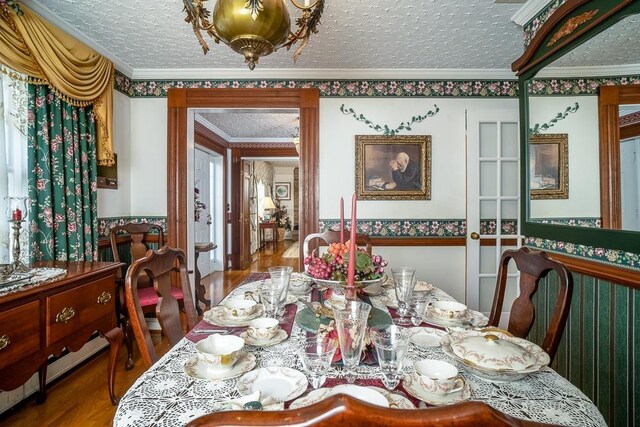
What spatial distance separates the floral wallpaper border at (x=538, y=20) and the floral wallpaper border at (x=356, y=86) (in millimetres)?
865

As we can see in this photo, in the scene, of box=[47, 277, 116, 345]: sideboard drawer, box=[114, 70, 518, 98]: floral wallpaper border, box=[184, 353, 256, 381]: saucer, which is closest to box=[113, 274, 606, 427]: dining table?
box=[184, 353, 256, 381]: saucer

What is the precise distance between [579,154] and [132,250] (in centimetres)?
334

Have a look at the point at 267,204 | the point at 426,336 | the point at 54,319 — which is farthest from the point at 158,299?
the point at 267,204

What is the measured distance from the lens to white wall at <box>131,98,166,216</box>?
3180mm

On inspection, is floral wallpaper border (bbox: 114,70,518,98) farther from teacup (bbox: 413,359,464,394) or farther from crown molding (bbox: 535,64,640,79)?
teacup (bbox: 413,359,464,394)

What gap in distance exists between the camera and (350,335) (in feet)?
2.58

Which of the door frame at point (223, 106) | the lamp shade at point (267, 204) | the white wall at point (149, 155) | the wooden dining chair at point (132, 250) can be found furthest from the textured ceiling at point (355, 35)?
the lamp shade at point (267, 204)

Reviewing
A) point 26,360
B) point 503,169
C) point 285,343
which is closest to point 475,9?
point 503,169

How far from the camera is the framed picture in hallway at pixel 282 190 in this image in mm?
10859

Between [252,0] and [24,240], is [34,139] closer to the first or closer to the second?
[24,240]

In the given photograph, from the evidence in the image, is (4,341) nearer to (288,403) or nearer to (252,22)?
(288,403)

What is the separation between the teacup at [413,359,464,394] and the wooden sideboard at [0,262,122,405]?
5.11ft

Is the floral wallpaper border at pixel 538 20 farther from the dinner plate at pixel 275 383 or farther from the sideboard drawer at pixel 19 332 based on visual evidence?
the sideboard drawer at pixel 19 332

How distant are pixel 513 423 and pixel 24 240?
8.44 ft
